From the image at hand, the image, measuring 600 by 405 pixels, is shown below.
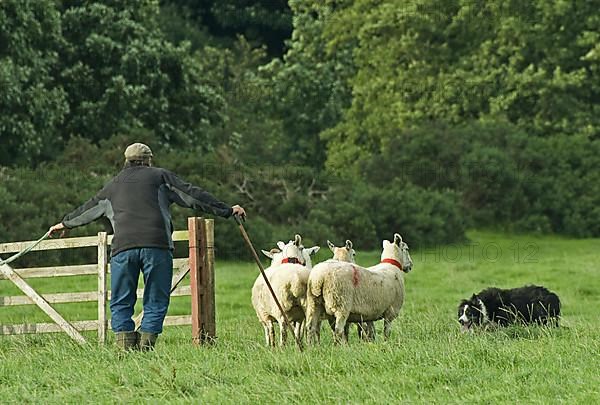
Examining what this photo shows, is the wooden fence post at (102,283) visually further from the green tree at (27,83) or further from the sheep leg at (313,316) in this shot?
the green tree at (27,83)

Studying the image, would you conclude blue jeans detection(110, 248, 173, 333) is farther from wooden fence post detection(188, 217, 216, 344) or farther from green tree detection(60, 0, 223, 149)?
green tree detection(60, 0, 223, 149)

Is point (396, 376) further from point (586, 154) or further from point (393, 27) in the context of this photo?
point (393, 27)

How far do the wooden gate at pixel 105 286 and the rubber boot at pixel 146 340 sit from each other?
941mm

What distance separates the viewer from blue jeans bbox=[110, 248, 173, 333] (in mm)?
12898

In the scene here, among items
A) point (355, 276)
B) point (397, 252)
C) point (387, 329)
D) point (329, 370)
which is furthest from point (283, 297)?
point (329, 370)

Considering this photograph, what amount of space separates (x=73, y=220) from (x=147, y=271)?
1128mm

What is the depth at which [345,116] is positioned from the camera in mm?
48500

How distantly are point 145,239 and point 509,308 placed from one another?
4702mm

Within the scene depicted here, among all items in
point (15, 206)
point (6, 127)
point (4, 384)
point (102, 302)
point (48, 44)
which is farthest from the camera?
point (48, 44)

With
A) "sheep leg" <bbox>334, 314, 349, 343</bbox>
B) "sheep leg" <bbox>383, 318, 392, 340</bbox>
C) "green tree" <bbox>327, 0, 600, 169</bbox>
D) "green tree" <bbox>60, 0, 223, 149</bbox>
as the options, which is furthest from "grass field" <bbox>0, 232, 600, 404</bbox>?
"green tree" <bbox>327, 0, 600, 169</bbox>

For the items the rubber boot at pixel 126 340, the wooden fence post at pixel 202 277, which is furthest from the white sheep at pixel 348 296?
the rubber boot at pixel 126 340

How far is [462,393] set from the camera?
1007 cm

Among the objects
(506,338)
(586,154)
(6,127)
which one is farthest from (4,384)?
(586,154)

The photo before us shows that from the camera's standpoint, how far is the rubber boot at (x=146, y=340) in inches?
509
